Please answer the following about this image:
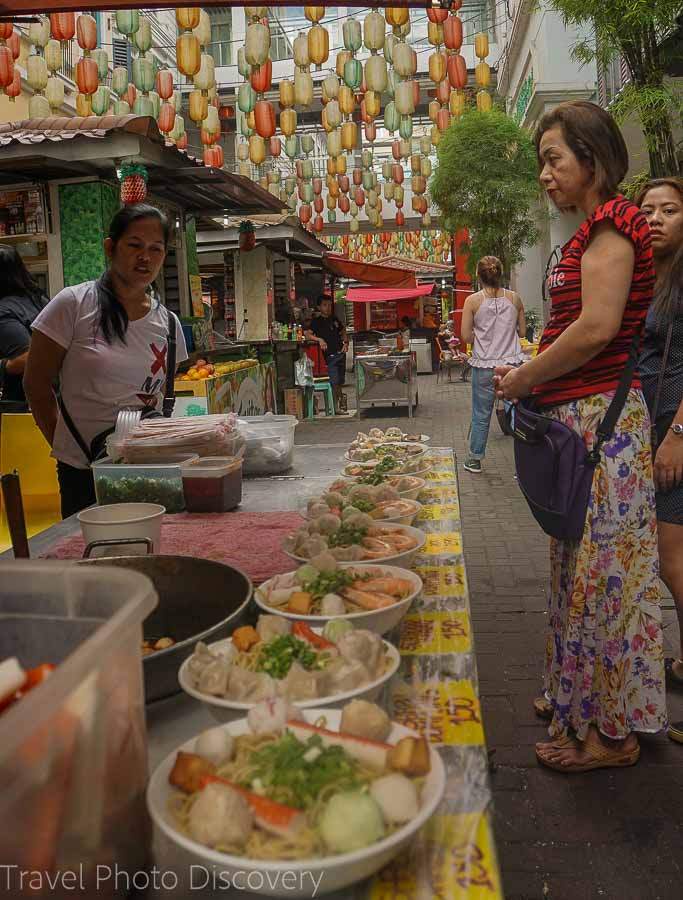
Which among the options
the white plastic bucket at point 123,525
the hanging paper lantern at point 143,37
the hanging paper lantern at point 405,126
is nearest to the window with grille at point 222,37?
the hanging paper lantern at point 405,126

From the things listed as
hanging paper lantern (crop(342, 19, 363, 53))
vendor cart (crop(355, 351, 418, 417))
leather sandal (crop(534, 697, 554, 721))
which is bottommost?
leather sandal (crop(534, 697, 554, 721))

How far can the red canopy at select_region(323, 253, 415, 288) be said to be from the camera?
19.6 metres

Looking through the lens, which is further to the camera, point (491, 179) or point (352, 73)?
point (491, 179)

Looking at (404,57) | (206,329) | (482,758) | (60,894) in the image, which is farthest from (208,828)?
(404,57)

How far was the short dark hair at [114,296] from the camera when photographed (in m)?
3.10

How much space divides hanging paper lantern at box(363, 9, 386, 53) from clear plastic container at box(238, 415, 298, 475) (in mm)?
8354

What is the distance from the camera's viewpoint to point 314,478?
3.29 metres

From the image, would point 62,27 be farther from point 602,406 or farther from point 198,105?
point 602,406

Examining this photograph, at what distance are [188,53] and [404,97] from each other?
4.47 m

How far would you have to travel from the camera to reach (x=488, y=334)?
→ 7859 mm

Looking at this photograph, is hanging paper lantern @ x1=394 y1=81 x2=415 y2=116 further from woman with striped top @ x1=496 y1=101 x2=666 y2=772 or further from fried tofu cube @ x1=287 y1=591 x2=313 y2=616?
fried tofu cube @ x1=287 y1=591 x2=313 y2=616

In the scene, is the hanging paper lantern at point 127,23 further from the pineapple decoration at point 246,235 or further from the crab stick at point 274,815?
the crab stick at point 274,815

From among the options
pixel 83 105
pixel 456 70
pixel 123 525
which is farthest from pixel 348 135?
pixel 123 525

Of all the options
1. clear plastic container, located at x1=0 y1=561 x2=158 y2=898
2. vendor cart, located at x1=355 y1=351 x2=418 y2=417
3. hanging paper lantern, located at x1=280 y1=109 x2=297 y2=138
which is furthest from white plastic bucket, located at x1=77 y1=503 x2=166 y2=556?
hanging paper lantern, located at x1=280 y1=109 x2=297 y2=138
